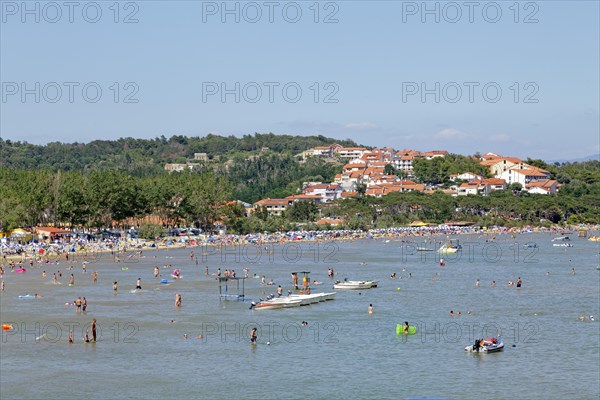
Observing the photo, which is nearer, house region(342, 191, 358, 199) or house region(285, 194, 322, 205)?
house region(285, 194, 322, 205)

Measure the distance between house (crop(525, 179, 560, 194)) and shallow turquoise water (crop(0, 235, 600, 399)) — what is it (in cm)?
11177

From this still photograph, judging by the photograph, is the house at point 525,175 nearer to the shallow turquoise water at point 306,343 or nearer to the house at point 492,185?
the house at point 492,185

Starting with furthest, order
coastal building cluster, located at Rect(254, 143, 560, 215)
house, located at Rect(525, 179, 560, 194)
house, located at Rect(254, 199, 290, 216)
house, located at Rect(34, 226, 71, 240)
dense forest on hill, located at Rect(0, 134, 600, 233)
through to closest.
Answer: house, located at Rect(525, 179, 560, 194), coastal building cluster, located at Rect(254, 143, 560, 215), house, located at Rect(254, 199, 290, 216), dense forest on hill, located at Rect(0, 134, 600, 233), house, located at Rect(34, 226, 71, 240)

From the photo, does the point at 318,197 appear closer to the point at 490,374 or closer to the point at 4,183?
the point at 4,183

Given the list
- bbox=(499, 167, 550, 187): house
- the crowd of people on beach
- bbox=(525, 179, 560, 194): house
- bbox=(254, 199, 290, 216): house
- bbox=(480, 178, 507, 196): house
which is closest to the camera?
the crowd of people on beach

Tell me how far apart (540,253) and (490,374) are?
6691cm

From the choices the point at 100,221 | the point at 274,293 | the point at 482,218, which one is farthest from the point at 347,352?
the point at 482,218

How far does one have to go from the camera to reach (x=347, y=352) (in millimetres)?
36844

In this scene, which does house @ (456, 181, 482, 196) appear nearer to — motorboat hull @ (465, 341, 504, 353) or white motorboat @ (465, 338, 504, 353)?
white motorboat @ (465, 338, 504, 353)

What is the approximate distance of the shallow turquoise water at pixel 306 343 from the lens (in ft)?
103

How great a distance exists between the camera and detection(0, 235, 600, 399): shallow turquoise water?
3130 cm

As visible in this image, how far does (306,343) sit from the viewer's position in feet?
127

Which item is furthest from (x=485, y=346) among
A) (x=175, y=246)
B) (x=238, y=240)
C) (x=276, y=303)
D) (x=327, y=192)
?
(x=327, y=192)

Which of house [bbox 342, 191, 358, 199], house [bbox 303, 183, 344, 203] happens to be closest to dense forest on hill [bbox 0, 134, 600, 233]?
house [bbox 342, 191, 358, 199]
